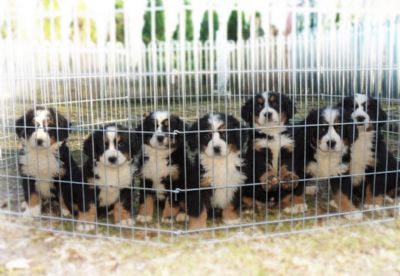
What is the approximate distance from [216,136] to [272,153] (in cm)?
61

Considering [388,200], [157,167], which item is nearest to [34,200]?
[157,167]

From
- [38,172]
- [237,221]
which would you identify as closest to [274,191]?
[237,221]

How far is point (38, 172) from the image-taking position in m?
3.79

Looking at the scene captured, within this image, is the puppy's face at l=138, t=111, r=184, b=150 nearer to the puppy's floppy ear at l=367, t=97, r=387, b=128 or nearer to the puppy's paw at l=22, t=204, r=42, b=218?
the puppy's paw at l=22, t=204, r=42, b=218

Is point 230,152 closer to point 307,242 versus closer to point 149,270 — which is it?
point 307,242

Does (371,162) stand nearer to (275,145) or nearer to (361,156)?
(361,156)

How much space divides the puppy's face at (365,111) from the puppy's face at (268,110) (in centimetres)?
49

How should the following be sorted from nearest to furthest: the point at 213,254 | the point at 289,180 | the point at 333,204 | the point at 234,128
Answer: the point at 213,254 < the point at 234,128 < the point at 289,180 < the point at 333,204

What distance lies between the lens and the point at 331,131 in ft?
12.1

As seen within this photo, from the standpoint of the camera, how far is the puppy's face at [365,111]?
13.1 feet

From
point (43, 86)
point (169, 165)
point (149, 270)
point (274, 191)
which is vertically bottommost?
point (149, 270)

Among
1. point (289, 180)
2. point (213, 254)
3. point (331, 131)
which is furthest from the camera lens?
point (289, 180)

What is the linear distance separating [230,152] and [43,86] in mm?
2466

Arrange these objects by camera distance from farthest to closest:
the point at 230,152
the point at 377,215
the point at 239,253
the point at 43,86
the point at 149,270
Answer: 1. the point at 43,86
2. the point at 377,215
3. the point at 230,152
4. the point at 239,253
5. the point at 149,270
